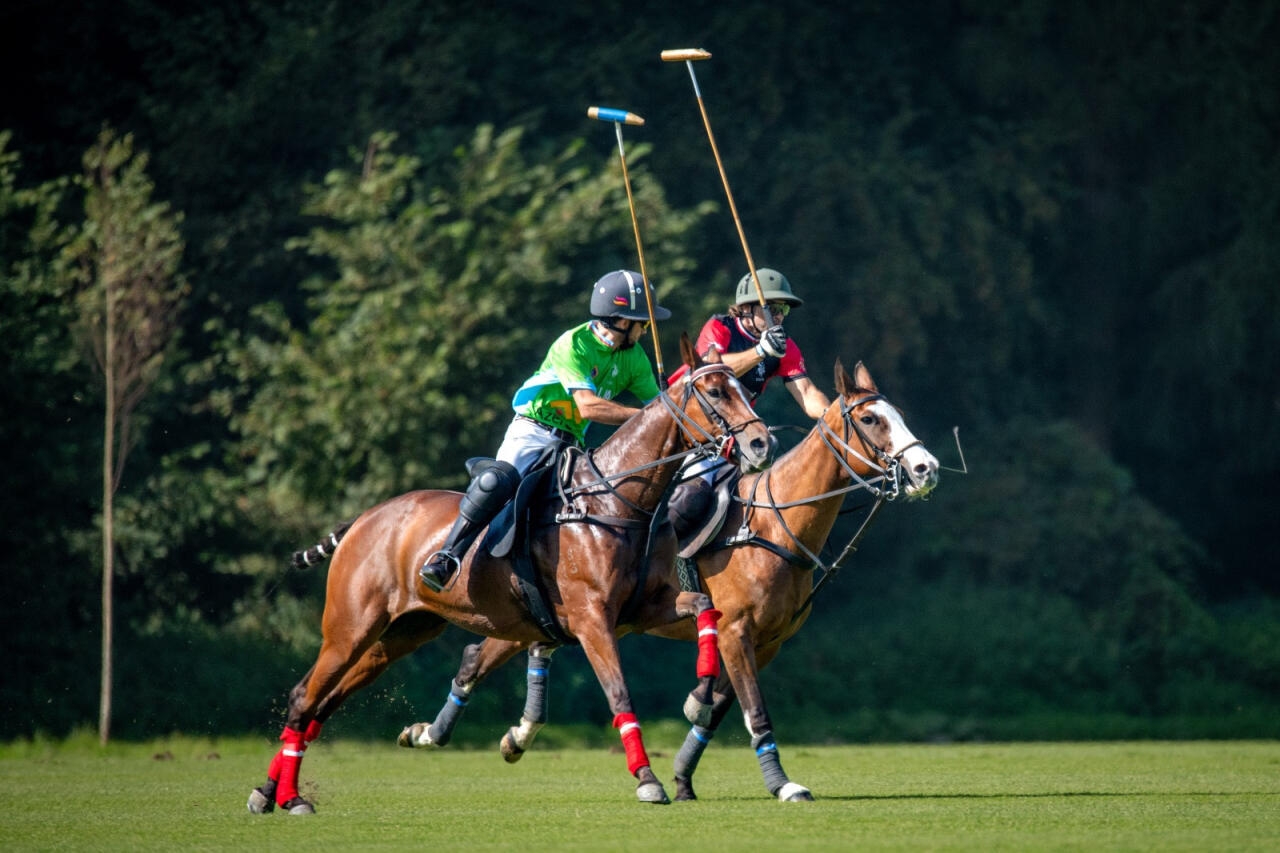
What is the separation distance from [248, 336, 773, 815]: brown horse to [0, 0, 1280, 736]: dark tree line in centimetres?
941

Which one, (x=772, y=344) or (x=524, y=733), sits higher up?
(x=772, y=344)

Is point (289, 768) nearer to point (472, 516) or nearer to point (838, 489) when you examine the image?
point (472, 516)

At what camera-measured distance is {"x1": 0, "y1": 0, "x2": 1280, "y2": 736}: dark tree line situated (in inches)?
790

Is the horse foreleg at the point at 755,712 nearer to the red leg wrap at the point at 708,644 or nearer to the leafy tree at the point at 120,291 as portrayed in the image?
the red leg wrap at the point at 708,644

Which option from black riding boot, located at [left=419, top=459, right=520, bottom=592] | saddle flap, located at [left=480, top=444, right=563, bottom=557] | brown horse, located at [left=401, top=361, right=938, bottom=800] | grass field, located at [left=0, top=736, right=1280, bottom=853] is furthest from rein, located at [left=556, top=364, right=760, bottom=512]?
grass field, located at [left=0, top=736, right=1280, bottom=853]

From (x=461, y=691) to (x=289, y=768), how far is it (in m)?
1.49

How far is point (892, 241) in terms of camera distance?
26141 millimetres

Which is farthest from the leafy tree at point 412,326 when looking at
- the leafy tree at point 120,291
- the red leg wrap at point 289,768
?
the red leg wrap at point 289,768

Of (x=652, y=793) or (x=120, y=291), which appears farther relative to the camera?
(x=120, y=291)

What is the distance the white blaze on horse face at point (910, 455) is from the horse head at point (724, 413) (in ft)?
3.91

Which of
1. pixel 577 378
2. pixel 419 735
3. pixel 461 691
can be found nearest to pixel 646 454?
pixel 577 378

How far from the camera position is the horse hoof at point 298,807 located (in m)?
9.89

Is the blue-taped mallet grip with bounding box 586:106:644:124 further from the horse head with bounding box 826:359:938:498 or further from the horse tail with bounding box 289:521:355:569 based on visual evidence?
the horse tail with bounding box 289:521:355:569

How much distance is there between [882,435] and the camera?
1080 cm
